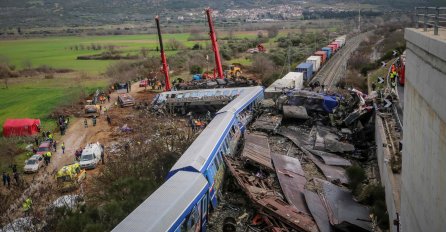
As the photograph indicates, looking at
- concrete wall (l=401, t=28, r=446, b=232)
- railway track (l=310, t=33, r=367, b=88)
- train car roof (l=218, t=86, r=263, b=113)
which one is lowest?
railway track (l=310, t=33, r=367, b=88)

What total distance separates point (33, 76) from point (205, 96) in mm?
47489

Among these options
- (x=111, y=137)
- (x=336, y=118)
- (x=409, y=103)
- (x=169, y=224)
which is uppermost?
(x=409, y=103)

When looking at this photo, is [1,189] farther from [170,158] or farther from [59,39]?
[59,39]

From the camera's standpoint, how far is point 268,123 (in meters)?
24.5

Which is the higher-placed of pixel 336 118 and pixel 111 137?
pixel 336 118

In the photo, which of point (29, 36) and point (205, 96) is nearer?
point (205, 96)

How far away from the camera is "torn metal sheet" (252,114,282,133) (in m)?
23.7

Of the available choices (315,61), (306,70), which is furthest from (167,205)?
(315,61)

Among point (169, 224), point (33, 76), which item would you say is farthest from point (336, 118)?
point (33, 76)

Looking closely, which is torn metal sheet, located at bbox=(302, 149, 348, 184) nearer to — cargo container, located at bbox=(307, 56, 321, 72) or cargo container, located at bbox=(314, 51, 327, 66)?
cargo container, located at bbox=(307, 56, 321, 72)

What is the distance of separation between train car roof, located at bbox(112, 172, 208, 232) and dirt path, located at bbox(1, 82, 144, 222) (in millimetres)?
8616

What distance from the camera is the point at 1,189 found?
22.6 meters

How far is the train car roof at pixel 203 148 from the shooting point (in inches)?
527

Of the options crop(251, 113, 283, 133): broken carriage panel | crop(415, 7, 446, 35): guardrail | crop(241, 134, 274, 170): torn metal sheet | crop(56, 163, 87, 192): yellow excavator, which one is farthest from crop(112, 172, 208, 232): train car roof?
crop(251, 113, 283, 133): broken carriage panel
